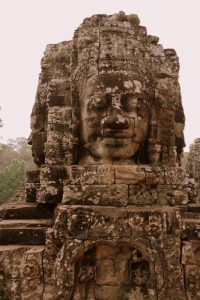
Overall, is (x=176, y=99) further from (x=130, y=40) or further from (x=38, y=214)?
(x=38, y=214)

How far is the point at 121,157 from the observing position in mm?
4355

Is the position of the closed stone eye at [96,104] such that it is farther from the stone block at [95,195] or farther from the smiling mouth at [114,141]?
the stone block at [95,195]

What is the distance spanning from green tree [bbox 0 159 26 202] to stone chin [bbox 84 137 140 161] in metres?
16.3

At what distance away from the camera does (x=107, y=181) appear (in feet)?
13.6

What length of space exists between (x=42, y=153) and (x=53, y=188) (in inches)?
32.4

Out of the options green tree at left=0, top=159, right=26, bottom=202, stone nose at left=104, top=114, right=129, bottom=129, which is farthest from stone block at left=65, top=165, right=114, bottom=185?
green tree at left=0, top=159, right=26, bottom=202

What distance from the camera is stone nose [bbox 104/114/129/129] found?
417cm

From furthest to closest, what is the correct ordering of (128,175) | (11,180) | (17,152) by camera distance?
(17,152) → (11,180) → (128,175)

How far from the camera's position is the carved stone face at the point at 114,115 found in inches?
167

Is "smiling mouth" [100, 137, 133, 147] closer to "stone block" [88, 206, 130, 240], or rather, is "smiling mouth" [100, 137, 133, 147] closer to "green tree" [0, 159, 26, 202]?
"stone block" [88, 206, 130, 240]

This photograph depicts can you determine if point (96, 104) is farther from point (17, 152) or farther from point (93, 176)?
point (17, 152)

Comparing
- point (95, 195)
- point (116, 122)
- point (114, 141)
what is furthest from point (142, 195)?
point (116, 122)

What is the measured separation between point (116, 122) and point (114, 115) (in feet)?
0.38

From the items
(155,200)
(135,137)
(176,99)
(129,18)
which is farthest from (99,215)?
(129,18)
